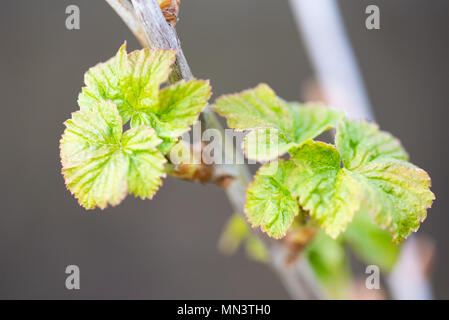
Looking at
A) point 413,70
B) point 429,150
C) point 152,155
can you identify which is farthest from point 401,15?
point 152,155

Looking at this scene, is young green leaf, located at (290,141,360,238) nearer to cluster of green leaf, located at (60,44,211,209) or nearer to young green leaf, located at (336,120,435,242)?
young green leaf, located at (336,120,435,242)

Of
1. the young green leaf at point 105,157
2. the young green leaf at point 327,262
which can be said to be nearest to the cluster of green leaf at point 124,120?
the young green leaf at point 105,157

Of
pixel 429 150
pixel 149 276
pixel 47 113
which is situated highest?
pixel 47 113

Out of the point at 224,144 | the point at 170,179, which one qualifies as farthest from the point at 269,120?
the point at 170,179

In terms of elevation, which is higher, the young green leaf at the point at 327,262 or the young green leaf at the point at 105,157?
the young green leaf at the point at 105,157

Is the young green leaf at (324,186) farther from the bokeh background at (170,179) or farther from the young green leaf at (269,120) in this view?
the bokeh background at (170,179)

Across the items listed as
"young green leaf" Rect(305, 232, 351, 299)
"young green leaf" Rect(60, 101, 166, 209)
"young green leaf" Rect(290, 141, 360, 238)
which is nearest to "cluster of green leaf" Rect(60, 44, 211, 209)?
"young green leaf" Rect(60, 101, 166, 209)

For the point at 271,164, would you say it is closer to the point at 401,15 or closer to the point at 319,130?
the point at 319,130
